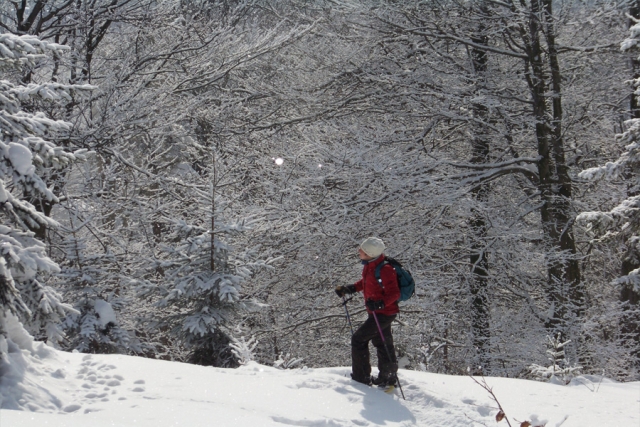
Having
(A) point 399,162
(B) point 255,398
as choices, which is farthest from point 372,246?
(A) point 399,162

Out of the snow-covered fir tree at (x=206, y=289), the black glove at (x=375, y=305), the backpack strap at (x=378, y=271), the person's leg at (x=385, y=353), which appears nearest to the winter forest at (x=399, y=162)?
the snow-covered fir tree at (x=206, y=289)

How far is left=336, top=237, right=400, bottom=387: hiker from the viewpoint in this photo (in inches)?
230

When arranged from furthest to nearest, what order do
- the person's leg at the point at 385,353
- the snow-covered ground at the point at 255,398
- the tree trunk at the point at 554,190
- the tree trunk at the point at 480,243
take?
the tree trunk at the point at 480,243 < the tree trunk at the point at 554,190 < the person's leg at the point at 385,353 < the snow-covered ground at the point at 255,398

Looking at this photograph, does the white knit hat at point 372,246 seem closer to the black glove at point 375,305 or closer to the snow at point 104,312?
the black glove at point 375,305

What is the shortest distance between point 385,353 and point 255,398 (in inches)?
61.9

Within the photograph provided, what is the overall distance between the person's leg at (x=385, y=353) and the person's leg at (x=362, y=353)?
8 centimetres

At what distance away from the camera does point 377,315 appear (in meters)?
6.05

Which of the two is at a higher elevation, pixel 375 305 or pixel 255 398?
pixel 375 305

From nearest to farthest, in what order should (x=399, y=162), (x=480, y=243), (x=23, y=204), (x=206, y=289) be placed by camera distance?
(x=23, y=204)
(x=206, y=289)
(x=399, y=162)
(x=480, y=243)

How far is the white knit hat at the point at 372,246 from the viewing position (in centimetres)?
592

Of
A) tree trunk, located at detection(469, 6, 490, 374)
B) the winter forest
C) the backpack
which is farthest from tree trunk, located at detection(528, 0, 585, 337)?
the backpack

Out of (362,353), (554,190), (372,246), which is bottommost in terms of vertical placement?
(362,353)

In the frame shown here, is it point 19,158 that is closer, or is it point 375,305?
point 19,158

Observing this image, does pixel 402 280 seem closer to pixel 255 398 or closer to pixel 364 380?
pixel 364 380
